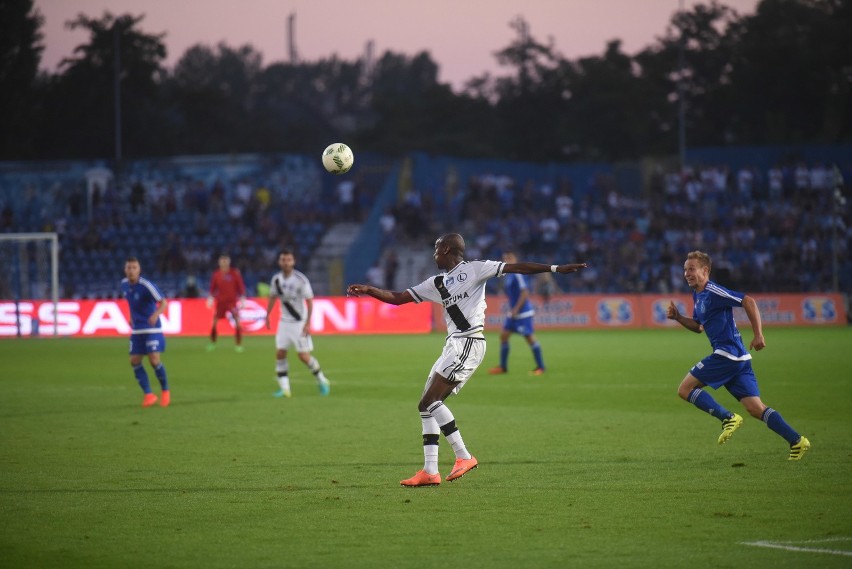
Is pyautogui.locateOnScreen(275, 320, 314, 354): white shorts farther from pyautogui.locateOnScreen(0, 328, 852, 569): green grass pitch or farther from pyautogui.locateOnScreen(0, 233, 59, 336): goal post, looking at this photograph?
pyautogui.locateOnScreen(0, 233, 59, 336): goal post

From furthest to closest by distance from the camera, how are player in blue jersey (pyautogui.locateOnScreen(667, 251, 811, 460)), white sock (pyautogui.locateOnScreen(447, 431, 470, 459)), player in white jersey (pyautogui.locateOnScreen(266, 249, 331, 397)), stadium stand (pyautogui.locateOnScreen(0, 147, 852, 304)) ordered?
stadium stand (pyautogui.locateOnScreen(0, 147, 852, 304))
player in white jersey (pyautogui.locateOnScreen(266, 249, 331, 397))
player in blue jersey (pyautogui.locateOnScreen(667, 251, 811, 460))
white sock (pyautogui.locateOnScreen(447, 431, 470, 459))

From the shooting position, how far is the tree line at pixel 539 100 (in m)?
60.8

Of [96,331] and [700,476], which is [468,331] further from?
[96,331]

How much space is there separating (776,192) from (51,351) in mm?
29544

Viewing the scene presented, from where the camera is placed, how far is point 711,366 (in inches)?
441

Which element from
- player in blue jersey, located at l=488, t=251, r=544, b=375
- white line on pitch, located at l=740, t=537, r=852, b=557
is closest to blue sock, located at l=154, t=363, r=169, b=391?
player in blue jersey, located at l=488, t=251, r=544, b=375

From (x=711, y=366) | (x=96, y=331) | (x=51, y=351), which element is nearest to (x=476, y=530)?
(x=711, y=366)

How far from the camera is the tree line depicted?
2395 inches

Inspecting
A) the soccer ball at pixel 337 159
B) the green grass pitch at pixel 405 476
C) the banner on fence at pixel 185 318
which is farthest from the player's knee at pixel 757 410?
the banner on fence at pixel 185 318

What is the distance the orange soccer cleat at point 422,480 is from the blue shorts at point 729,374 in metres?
2.87

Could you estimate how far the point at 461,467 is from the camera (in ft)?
34.1

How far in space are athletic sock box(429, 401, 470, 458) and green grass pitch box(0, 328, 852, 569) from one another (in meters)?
0.37

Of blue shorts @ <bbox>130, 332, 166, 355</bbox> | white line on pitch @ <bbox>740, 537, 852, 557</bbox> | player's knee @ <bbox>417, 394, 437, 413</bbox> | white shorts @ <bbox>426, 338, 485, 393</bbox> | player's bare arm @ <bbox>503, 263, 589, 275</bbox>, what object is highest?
player's bare arm @ <bbox>503, 263, 589, 275</bbox>

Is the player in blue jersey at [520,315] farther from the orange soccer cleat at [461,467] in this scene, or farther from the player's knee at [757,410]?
the orange soccer cleat at [461,467]
